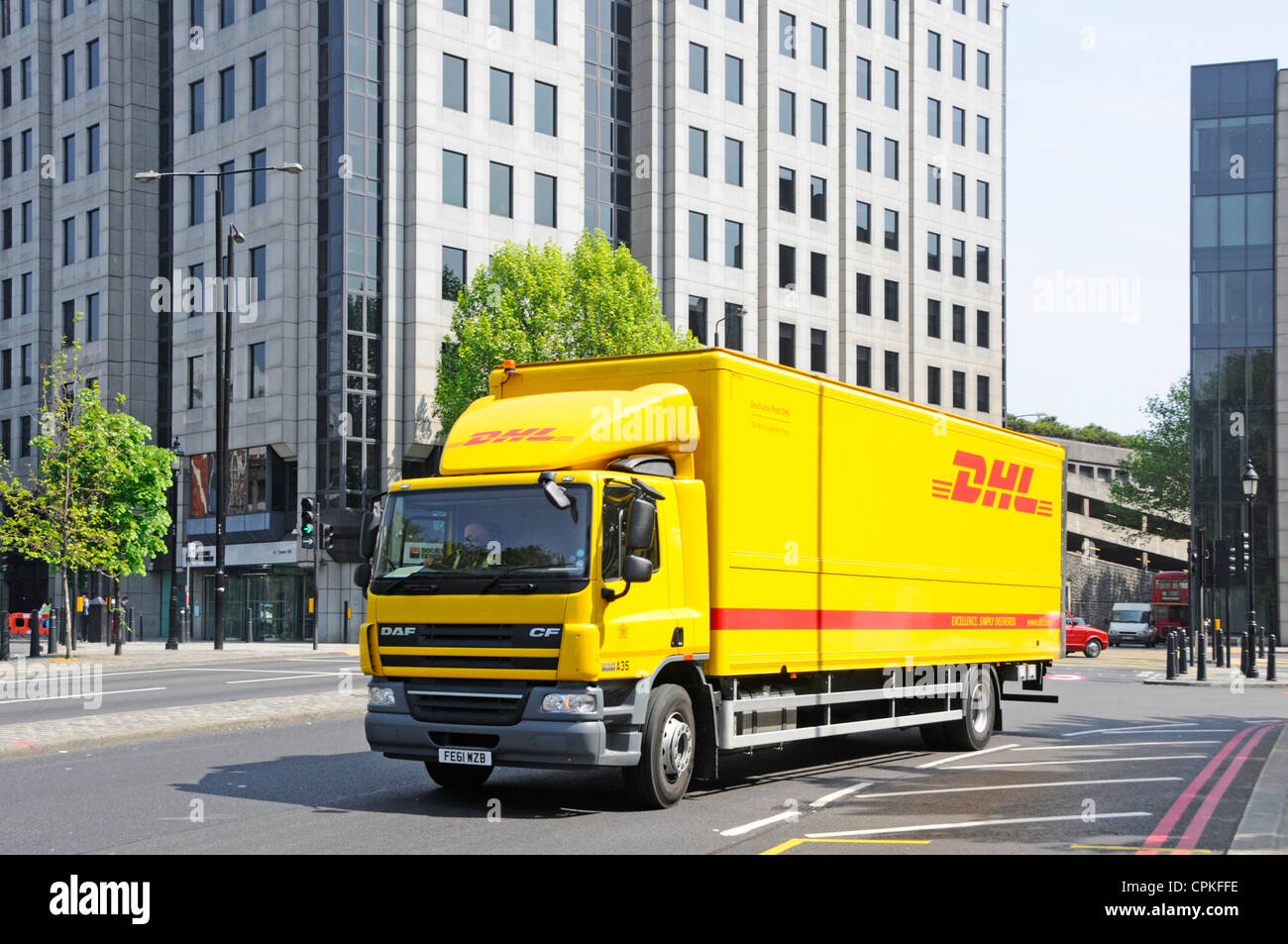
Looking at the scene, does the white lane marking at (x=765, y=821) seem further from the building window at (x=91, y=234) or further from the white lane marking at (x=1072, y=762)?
the building window at (x=91, y=234)

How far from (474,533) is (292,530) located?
42428mm

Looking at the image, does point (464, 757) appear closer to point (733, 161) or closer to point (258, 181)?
point (258, 181)

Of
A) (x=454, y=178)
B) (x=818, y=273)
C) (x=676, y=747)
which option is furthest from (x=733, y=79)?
(x=676, y=747)

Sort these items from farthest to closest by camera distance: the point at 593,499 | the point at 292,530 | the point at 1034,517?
the point at 292,530, the point at 1034,517, the point at 593,499

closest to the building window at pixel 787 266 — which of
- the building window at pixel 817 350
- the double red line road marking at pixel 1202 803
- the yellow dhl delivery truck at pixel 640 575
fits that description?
the building window at pixel 817 350

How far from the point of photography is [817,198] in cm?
6456

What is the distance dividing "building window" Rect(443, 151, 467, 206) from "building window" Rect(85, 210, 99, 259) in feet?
59.6

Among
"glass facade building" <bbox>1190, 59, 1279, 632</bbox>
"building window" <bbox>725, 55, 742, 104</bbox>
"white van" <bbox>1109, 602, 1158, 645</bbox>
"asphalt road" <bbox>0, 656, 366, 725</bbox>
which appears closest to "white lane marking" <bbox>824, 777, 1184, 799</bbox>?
"asphalt road" <bbox>0, 656, 366, 725</bbox>

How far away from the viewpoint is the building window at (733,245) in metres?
60.2

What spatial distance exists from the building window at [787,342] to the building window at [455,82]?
60.8 feet

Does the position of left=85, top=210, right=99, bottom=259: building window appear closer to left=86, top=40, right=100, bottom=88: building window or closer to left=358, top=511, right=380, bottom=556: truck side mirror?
left=86, top=40, right=100, bottom=88: building window

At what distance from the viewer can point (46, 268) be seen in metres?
62.2

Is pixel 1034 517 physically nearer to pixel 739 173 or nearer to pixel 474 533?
pixel 474 533
